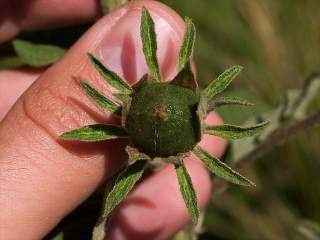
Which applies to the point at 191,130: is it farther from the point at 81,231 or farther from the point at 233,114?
the point at 233,114

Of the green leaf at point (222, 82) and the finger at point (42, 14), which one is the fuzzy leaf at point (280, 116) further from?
the green leaf at point (222, 82)

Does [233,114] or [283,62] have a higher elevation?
[233,114]

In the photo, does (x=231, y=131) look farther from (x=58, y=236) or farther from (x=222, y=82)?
(x=58, y=236)

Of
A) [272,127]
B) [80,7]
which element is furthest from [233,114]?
[80,7]

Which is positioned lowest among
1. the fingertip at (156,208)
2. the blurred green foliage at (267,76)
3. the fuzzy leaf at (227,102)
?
the blurred green foliage at (267,76)

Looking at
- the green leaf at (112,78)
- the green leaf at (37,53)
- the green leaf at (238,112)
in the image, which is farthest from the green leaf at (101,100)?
the green leaf at (238,112)
